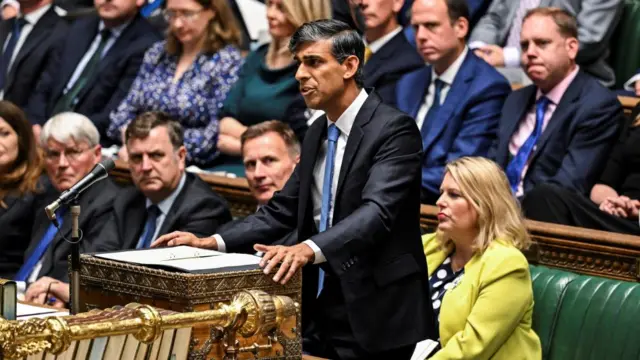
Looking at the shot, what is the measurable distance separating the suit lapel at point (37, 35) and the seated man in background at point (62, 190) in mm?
1750

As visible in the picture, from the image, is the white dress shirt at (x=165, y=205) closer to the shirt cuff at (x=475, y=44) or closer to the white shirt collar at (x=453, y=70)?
the white shirt collar at (x=453, y=70)

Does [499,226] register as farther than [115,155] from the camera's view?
No

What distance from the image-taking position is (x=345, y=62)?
11.7ft

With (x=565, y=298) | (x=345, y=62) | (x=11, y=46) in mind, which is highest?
(x=345, y=62)

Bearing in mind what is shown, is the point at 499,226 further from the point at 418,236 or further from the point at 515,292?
the point at 418,236

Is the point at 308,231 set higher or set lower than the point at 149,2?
higher

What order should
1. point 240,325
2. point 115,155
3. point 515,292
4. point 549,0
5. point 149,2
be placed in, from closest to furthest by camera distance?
point 240,325 < point 515,292 < point 549,0 < point 115,155 < point 149,2

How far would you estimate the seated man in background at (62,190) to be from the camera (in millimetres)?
5121

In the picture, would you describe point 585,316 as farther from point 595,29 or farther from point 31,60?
point 31,60

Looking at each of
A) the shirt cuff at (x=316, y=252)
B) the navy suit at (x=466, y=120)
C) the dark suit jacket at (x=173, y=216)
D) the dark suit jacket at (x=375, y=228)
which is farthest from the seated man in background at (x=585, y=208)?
the shirt cuff at (x=316, y=252)

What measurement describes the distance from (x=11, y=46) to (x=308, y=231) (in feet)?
13.2

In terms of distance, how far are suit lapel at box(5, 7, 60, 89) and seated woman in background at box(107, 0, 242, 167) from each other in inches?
43.5

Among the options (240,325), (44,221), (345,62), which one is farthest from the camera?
(44,221)

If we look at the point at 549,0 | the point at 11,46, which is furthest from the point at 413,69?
the point at 11,46
